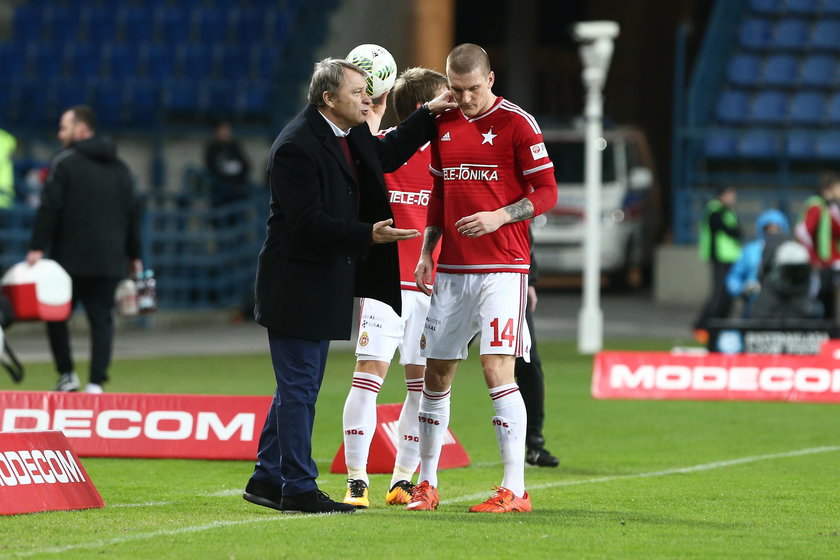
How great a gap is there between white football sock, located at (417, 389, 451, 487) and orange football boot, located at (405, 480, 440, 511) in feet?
0.18

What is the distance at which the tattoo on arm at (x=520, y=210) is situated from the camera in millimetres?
7270

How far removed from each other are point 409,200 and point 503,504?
1.65 m

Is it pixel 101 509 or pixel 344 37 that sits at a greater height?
pixel 344 37

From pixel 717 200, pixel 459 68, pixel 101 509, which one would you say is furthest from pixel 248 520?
pixel 717 200

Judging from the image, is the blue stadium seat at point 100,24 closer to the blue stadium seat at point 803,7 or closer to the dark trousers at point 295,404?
the blue stadium seat at point 803,7

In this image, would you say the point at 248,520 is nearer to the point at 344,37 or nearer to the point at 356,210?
the point at 356,210

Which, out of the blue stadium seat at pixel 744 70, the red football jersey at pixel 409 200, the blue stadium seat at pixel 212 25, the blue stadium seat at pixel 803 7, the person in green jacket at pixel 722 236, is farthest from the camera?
the blue stadium seat at pixel 803 7

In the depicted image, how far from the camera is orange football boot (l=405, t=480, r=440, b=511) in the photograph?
296 inches

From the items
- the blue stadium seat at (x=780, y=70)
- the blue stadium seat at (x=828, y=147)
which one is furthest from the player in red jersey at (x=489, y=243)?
the blue stadium seat at (x=780, y=70)

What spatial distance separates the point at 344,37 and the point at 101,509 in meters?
20.1

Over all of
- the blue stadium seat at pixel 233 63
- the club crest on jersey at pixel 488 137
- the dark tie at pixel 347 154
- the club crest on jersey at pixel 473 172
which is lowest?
the club crest on jersey at pixel 473 172

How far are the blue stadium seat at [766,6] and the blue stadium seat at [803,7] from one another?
0.16 metres

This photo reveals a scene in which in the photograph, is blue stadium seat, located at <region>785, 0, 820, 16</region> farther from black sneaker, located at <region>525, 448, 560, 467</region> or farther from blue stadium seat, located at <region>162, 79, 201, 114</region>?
black sneaker, located at <region>525, 448, 560, 467</region>

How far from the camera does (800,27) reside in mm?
28219
